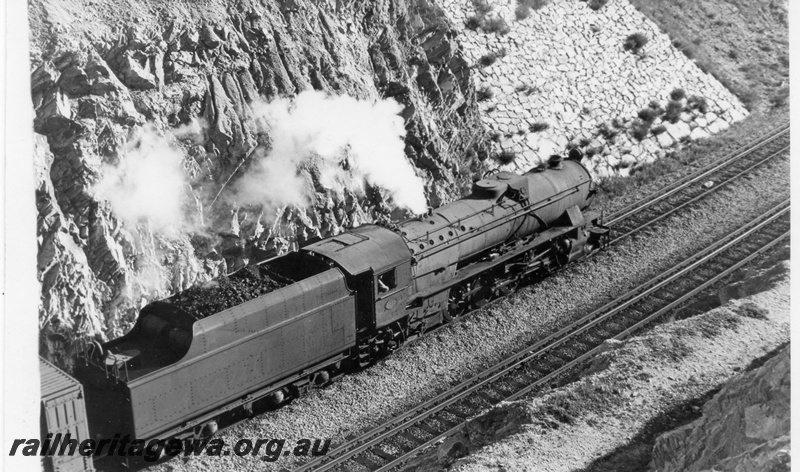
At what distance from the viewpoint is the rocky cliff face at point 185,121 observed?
16.5m

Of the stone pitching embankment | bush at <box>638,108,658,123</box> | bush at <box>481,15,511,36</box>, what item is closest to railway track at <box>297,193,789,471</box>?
the stone pitching embankment

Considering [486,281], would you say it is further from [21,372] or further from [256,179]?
[21,372]

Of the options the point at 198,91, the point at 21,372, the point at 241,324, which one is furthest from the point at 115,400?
the point at 198,91

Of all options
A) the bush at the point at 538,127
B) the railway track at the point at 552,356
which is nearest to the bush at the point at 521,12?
the bush at the point at 538,127

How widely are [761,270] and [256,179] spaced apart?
1256cm

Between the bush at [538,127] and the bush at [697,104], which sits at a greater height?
the bush at [697,104]

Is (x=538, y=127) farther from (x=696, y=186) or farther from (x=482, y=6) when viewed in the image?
(x=696, y=186)

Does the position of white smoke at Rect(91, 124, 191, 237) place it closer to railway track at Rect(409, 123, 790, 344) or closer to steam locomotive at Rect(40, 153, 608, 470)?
steam locomotive at Rect(40, 153, 608, 470)

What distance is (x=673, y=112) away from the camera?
95.3ft

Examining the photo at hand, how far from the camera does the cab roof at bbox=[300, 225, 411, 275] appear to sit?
1561 cm

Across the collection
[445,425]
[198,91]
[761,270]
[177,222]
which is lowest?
[445,425]

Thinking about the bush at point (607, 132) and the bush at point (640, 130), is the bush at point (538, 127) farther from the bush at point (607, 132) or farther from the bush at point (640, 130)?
the bush at point (640, 130)

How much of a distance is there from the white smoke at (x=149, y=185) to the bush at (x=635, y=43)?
19.5 metres

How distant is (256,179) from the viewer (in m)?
19.9
